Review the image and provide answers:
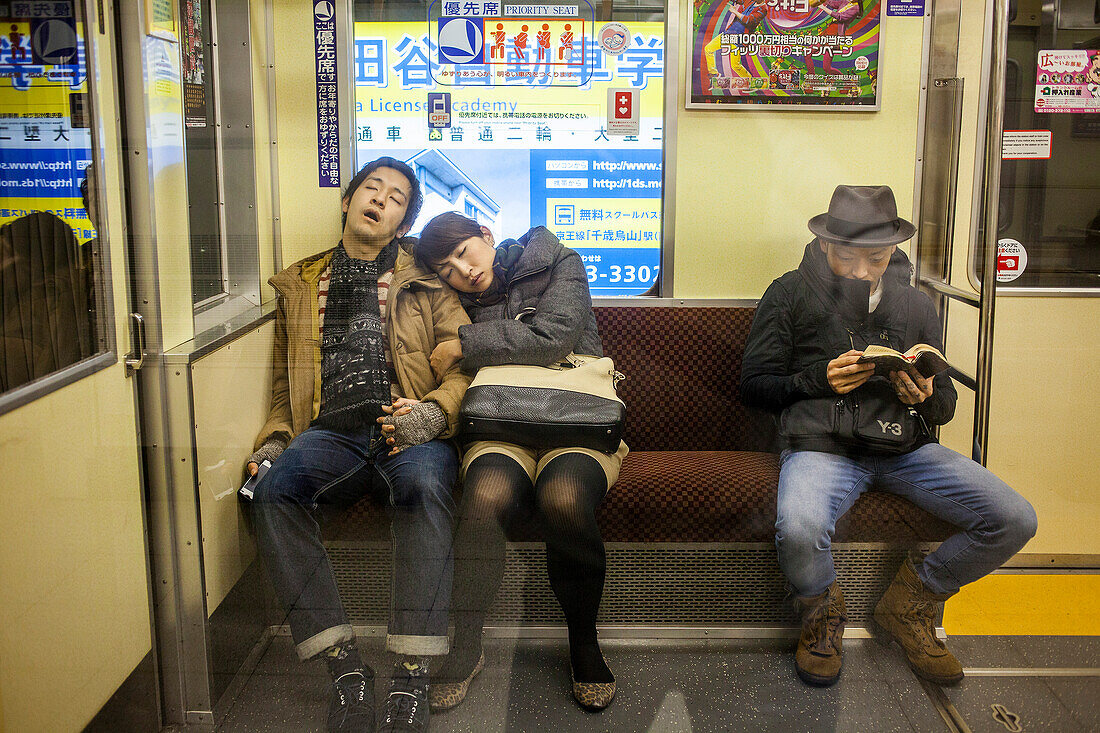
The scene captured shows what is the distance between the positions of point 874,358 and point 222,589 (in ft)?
6.35

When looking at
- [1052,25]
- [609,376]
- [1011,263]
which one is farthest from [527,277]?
[1052,25]

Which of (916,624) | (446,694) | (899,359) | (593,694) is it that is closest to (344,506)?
(446,694)

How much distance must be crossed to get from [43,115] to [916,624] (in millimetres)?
2622

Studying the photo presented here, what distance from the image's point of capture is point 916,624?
7.99 feet

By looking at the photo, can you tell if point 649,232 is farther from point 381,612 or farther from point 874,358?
point 381,612

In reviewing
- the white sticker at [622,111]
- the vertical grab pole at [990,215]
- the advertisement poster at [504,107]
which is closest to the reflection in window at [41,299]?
the advertisement poster at [504,107]

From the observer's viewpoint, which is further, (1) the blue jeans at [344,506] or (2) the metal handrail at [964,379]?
(2) the metal handrail at [964,379]

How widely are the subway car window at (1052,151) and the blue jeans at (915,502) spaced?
0.57 meters

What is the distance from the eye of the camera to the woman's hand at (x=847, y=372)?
221 centimetres

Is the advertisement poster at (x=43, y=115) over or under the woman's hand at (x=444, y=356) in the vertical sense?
over

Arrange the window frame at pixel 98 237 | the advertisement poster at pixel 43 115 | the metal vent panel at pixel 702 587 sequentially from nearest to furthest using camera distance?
the advertisement poster at pixel 43 115, the window frame at pixel 98 237, the metal vent panel at pixel 702 587

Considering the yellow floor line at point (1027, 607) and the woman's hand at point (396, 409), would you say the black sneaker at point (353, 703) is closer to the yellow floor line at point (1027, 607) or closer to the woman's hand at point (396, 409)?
the woman's hand at point (396, 409)

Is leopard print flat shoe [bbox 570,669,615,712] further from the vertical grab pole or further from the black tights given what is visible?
the vertical grab pole

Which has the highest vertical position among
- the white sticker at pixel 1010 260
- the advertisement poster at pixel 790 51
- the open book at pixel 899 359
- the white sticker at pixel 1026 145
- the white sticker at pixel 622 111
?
the advertisement poster at pixel 790 51
